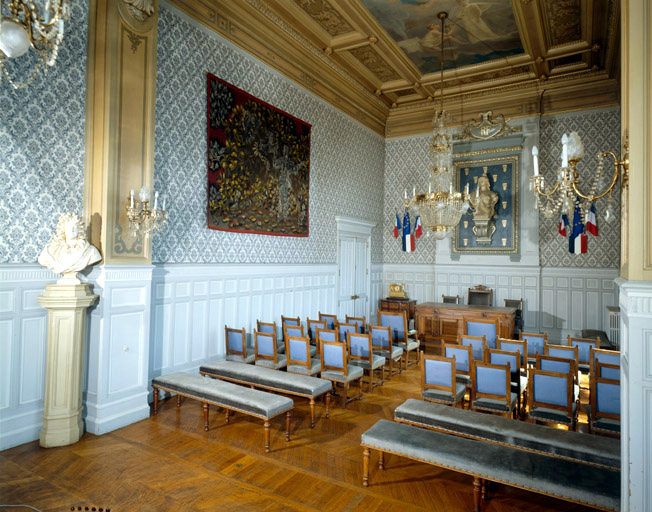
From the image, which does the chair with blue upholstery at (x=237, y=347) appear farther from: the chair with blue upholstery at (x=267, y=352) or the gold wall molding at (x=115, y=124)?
the gold wall molding at (x=115, y=124)

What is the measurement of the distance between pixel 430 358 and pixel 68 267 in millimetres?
3845

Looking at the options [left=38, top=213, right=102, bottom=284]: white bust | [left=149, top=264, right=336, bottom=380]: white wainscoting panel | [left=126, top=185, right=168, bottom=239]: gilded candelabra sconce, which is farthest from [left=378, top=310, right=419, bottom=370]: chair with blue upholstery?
[left=38, top=213, right=102, bottom=284]: white bust

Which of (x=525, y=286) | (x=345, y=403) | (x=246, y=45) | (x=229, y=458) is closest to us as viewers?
(x=229, y=458)

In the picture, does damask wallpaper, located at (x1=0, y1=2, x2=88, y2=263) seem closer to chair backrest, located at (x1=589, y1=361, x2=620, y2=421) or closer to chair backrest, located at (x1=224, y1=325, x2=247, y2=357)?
chair backrest, located at (x1=224, y1=325, x2=247, y2=357)

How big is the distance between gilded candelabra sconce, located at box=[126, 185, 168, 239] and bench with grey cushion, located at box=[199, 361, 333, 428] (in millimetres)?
1880

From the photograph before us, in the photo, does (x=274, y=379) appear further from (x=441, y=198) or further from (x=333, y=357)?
(x=441, y=198)

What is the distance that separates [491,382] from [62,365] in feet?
14.1

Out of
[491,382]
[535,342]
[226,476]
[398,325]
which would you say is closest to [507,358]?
[491,382]

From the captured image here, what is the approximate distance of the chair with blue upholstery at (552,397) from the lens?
3.83 m

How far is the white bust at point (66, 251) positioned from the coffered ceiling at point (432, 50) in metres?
3.52

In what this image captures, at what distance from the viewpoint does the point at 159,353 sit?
5.43 meters

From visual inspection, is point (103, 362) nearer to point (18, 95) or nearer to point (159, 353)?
point (159, 353)

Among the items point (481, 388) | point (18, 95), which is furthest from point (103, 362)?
point (481, 388)

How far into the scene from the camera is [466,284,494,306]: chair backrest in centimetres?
1002
